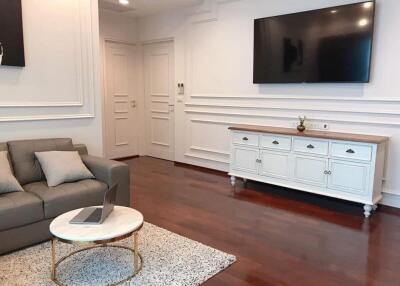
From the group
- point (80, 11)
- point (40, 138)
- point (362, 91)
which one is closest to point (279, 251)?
point (362, 91)

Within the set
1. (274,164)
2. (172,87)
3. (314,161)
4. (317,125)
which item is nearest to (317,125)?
(317,125)

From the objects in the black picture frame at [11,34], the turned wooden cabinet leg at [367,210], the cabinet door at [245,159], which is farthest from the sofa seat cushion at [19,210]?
the turned wooden cabinet leg at [367,210]

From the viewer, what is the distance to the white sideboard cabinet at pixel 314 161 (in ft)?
11.3

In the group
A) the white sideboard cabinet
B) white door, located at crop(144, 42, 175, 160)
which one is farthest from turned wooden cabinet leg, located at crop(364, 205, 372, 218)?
white door, located at crop(144, 42, 175, 160)

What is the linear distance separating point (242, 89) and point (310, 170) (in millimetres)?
1656

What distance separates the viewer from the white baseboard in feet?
12.2

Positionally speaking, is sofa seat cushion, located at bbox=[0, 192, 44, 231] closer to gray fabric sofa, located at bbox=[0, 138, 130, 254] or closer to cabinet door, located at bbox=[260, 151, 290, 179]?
gray fabric sofa, located at bbox=[0, 138, 130, 254]

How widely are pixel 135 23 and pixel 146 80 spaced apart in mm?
1052

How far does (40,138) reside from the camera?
352 centimetres

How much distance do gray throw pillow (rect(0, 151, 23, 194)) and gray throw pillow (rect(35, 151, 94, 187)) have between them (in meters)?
0.26

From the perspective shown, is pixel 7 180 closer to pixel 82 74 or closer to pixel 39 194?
pixel 39 194

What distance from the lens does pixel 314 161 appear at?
3789 millimetres

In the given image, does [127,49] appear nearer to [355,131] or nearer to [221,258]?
[355,131]

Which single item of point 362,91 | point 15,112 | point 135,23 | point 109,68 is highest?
point 135,23
